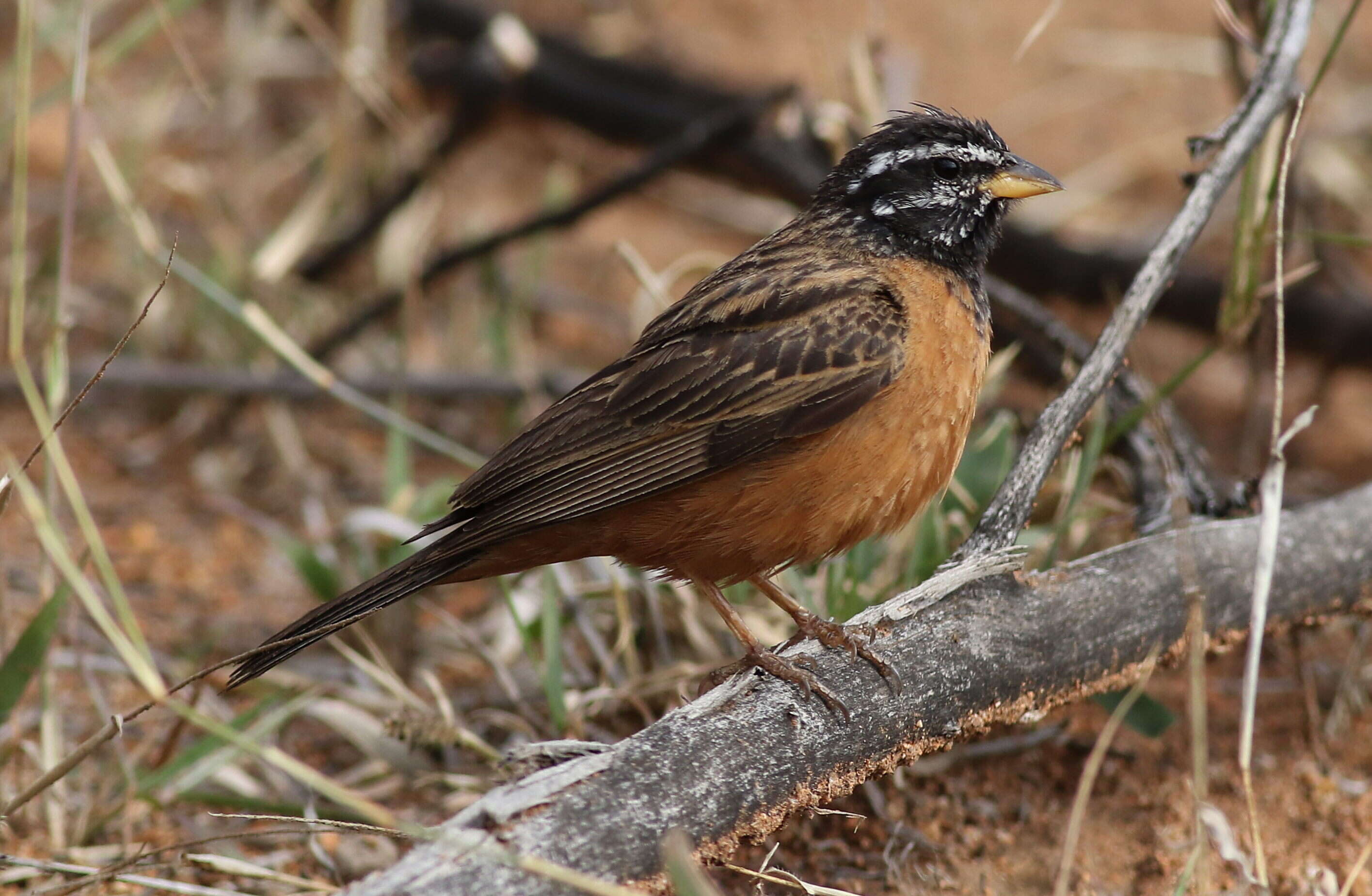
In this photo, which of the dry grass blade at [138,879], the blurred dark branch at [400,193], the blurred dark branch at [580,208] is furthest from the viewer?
the blurred dark branch at [400,193]

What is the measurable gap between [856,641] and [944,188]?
1.75 m

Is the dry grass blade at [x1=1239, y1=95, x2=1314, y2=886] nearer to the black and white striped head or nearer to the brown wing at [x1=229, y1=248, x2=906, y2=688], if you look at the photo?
the black and white striped head

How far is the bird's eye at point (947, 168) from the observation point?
4.27m

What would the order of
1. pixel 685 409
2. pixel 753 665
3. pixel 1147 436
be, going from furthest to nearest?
pixel 1147 436 → pixel 685 409 → pixel 753 665

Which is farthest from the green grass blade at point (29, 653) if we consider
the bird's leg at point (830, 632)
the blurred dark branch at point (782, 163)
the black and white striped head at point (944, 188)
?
the blurred dark branch at point (782, 163)

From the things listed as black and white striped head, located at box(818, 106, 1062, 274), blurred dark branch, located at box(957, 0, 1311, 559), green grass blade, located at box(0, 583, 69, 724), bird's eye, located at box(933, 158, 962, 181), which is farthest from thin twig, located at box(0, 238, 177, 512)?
bird's eye, located at box(933, 158, 962, 181)

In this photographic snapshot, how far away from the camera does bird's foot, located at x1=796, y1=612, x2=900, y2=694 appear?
3121mm

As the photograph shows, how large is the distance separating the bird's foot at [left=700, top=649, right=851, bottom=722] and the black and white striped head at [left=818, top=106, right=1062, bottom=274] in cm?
151

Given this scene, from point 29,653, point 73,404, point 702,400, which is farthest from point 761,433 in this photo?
point 29,653

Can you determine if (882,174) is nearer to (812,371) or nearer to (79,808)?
(812,371)

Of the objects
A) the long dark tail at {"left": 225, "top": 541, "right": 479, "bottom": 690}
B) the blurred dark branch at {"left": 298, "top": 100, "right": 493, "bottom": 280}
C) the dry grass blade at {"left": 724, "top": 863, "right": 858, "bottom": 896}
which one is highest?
the blurred dark branch at {"left": 298, "top": 100, "right": 493, "bottom": 280}

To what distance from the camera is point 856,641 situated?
320 centimetres

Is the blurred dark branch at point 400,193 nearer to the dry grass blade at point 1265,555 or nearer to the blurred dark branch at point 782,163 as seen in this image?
the blurred dark branch at point 782,163

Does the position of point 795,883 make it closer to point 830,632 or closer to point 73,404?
point 830,632
